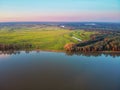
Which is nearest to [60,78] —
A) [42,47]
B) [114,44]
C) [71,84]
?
[71,84]

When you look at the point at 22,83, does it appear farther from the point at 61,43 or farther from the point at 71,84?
the point at 61,43

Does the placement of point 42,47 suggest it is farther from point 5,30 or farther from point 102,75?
point 102,75

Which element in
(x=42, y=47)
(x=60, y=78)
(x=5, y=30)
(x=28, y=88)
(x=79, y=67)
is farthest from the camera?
(x=5, y=30)

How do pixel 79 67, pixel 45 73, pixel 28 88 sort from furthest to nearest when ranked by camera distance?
1. pixel 79 67
2. pixel 45 73
3. pixel 28 88

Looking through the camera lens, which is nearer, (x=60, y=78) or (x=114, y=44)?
(x=60, y=78)

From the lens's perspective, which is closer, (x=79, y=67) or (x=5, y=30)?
(x=79, y=67)

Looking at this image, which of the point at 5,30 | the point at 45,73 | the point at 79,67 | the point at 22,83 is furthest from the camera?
the point at 5,30

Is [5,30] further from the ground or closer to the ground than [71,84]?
further from the ground

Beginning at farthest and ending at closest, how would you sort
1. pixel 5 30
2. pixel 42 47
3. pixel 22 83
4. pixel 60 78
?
1. pixel 5 30
2. pixel 42 47
3. pixel 60 78
4. pixel 22 83

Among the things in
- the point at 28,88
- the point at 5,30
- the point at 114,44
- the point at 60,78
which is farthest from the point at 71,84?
the point at 5,30
